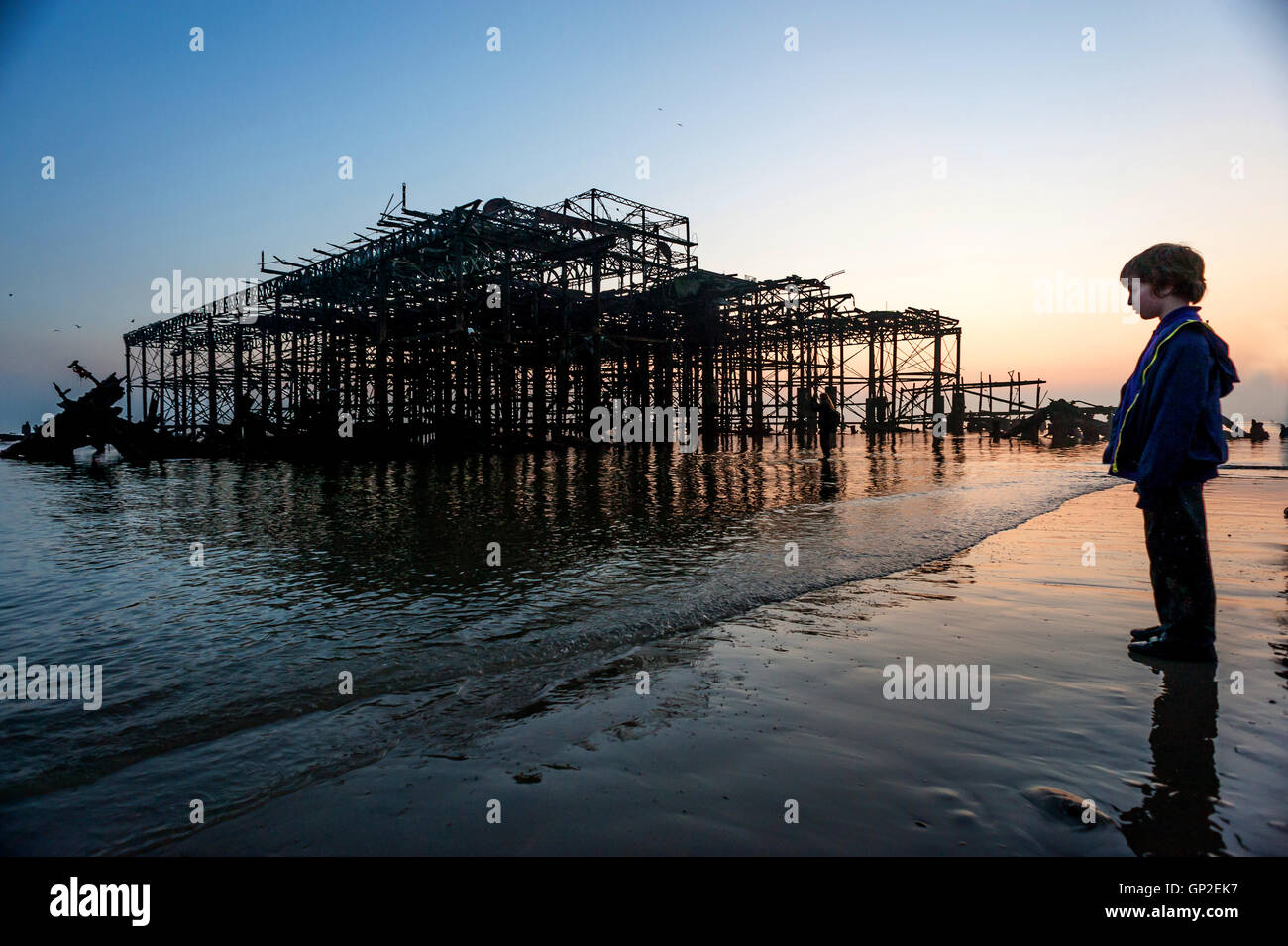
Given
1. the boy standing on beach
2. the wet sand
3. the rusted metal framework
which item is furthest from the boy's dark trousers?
the rusted metal framework

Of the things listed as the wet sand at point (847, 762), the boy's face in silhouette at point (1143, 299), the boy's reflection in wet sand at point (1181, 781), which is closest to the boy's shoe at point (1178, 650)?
the wet sand at point (847, 762)

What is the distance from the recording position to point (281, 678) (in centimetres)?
354

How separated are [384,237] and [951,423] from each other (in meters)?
46.2

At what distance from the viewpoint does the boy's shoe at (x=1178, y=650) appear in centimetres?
337

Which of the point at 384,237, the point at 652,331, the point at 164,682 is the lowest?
the point at 164,682

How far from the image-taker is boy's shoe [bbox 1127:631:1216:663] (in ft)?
11.1

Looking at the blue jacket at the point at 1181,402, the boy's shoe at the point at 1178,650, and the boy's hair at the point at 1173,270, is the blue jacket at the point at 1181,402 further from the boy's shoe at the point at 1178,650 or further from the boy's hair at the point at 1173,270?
the boy's shoe at the point at 1178,650

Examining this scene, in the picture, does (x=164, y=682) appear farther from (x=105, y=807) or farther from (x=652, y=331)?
(x=652, y=331)

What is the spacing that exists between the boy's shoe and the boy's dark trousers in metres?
0.02

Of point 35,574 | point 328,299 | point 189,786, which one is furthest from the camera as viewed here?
point 328,299

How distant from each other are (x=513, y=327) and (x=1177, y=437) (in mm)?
32148

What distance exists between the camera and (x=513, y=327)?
33.4 meters
